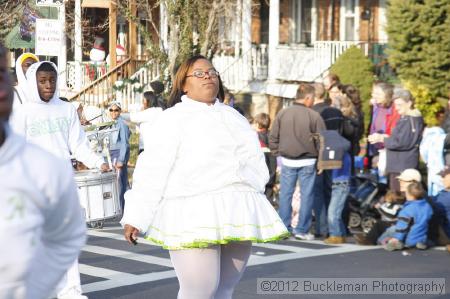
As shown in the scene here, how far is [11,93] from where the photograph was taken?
12.0 ft

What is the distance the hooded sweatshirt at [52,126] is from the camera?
7.89m

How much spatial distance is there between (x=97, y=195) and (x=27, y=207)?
201 inches

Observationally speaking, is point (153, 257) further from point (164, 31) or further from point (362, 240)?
point (164, 31)

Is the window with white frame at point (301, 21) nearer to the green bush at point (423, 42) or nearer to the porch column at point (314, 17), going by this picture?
the porch column at point (314, 17)

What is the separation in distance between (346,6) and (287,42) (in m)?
2.48

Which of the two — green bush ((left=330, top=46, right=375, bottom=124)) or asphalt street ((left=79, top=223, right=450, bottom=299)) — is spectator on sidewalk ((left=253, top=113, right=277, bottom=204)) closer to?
asphalt street ((left=79, top=223, right=450, bottom=299))

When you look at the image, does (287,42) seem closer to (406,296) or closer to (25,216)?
(406,296)

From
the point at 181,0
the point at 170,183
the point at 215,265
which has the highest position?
the point at 181,0

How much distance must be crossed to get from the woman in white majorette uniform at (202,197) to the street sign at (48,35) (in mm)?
11230

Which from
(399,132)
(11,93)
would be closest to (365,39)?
(399,132)

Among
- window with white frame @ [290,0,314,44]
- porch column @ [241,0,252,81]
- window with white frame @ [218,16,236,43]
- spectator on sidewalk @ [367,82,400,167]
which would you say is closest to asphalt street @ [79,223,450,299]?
spectator on sidewalk @ [367,82,400,167]

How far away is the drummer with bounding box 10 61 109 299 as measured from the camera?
7.92 meters

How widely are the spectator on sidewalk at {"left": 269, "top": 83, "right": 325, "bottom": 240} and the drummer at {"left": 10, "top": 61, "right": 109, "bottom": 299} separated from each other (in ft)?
16.4

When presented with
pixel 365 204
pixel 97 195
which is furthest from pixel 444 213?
pixel 97 195
